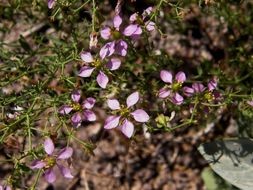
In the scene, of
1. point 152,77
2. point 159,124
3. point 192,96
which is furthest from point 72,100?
point 152,77

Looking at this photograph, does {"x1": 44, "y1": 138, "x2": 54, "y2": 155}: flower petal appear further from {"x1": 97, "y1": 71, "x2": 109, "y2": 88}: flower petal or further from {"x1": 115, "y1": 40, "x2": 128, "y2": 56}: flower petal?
{"x1": 115, "y1": 40, "x2": 128, "y2": 56}: flower petal

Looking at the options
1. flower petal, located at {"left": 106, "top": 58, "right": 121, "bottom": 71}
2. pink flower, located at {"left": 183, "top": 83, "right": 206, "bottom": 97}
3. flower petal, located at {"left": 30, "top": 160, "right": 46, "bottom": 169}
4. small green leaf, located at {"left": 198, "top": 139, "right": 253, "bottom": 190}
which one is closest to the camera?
flower petal, located at {"left": 30, "top": 160, "right": 46, "bottom": 169}

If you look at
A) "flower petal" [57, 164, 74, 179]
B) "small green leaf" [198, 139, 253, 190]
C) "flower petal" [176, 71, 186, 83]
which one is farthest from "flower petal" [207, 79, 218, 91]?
"flower petal" [57, 164, 74, 179]

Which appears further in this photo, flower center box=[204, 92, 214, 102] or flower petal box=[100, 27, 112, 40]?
flower center box=[204, 92, 214, 102]

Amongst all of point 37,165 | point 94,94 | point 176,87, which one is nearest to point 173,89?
point 176,87

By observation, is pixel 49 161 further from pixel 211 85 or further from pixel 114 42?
pixel 211 85

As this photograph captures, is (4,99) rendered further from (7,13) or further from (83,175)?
(83,175)
